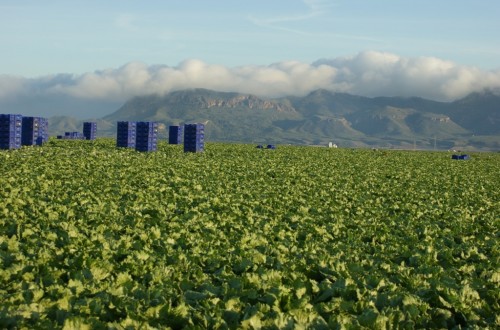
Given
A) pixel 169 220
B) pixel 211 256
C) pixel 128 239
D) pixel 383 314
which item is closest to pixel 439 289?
pixel 383 314

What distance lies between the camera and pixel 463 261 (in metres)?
12.1

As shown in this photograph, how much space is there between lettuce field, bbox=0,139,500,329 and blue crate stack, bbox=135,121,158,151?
21950mm

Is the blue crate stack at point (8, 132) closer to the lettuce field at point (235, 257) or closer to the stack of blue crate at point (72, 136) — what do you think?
the lettuce field at point (235, 257)

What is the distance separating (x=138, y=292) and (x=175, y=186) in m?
14.7

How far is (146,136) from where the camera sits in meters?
45.5

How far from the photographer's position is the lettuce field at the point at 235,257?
7.45 metres

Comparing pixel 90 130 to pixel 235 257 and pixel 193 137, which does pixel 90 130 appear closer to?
pixel 193 137

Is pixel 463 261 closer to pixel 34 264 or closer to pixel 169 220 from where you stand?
pixel 169 220

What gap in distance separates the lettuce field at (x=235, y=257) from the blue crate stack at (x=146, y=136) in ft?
72.0

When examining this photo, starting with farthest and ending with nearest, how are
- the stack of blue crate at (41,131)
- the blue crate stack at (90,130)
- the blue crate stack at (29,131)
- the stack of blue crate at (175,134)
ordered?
1. the blue crate stack at (90,130)
2. the stack of blue crate at (175,134)
3. the stack of blue crate at (41,131)
4. the blue crate stack at (29,131)

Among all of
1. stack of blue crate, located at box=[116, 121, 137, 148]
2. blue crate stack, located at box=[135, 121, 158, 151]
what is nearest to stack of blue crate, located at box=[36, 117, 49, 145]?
stack of blue crate, located at box=[116, 121, 137, 148]

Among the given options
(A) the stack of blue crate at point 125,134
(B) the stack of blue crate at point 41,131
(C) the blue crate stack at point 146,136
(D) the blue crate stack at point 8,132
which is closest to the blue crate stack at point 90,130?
(B) the stack of blue crate at point 41,131

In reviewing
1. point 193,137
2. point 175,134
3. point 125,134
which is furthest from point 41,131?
point 193,137

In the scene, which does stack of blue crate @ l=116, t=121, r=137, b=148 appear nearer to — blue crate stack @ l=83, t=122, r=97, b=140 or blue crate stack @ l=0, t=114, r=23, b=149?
blue crate stack @ l=0, t=114, r=23, b=149
